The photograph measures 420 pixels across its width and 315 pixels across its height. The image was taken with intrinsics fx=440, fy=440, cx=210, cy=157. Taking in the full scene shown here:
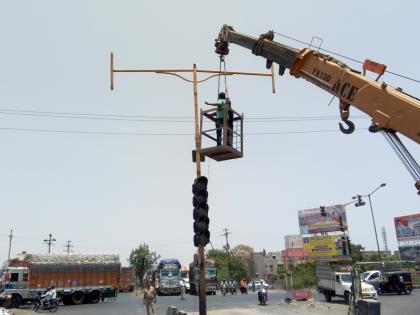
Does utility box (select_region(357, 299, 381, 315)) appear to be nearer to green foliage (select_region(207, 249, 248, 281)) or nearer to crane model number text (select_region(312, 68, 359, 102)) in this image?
crane model number text (select_region(312, 68, 359, 102))

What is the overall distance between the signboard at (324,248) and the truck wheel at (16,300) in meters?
46.2

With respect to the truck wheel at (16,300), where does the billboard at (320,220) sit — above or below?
above

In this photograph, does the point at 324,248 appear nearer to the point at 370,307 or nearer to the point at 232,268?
the point at 232,268

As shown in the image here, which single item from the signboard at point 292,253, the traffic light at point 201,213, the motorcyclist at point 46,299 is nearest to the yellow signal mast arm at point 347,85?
the traffic light at point 201,213

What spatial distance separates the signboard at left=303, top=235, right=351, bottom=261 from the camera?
65188 millimetres

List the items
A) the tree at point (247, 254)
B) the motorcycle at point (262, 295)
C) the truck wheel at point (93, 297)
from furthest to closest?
the tree at point (247, 254)
the truck wheel at point (93, 297)
the motorcycle at point (262, 295)

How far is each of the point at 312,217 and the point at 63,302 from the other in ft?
153

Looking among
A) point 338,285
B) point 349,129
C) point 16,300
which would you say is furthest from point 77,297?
point 349,129

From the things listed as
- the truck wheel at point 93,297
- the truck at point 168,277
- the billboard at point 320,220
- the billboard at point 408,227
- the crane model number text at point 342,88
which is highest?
the billboard at point 320,220

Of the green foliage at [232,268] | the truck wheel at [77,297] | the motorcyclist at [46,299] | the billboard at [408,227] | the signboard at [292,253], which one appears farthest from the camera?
the green foliage at [232,268]

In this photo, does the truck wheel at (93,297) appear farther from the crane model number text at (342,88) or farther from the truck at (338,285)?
the crane model number text at (342,88)

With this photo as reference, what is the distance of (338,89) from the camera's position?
37.2 feet

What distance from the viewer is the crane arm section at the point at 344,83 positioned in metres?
9.73

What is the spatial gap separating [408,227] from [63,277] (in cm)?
4967
